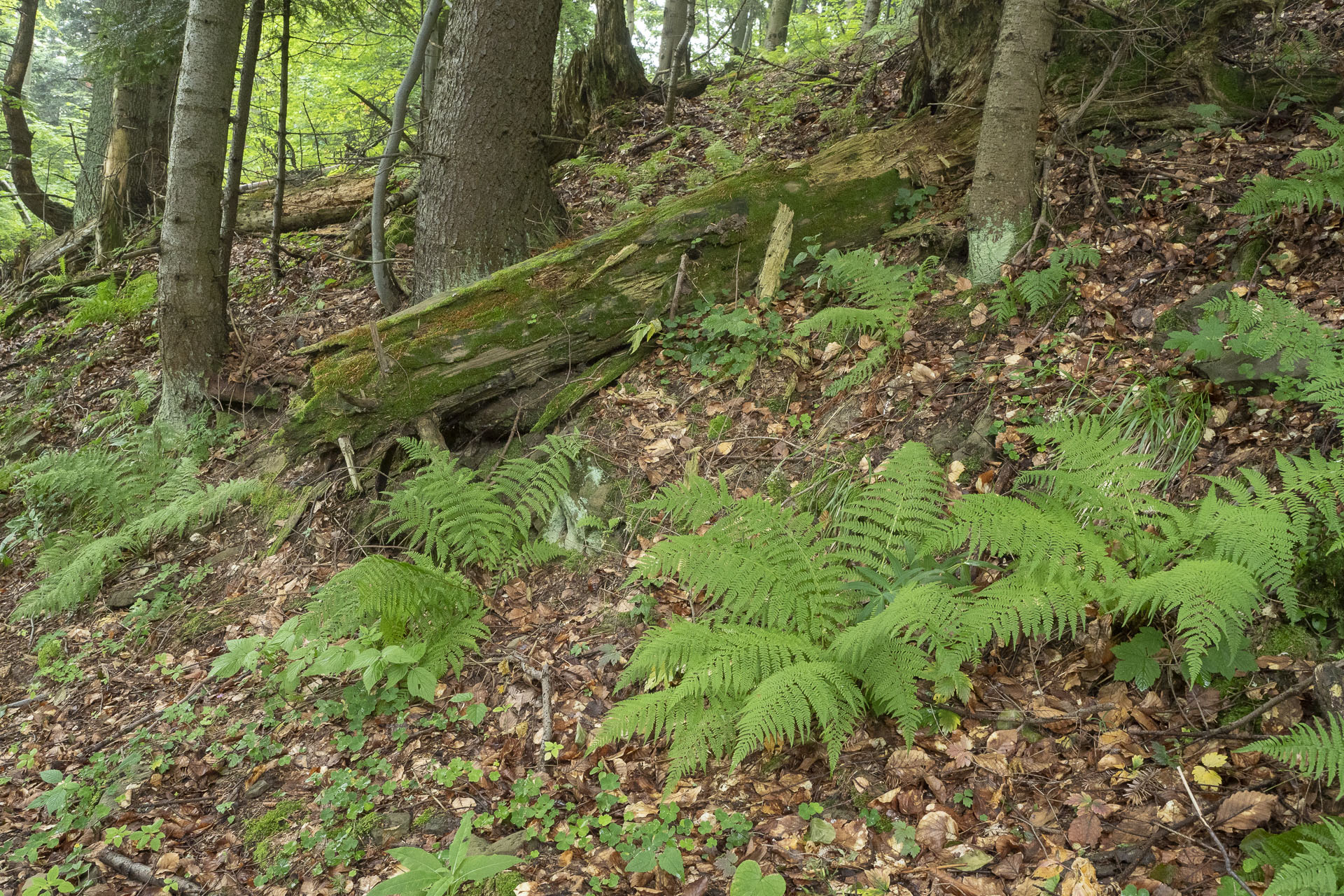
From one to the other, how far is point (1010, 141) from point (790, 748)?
154 inches

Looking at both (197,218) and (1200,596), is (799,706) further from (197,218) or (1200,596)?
(197,218)

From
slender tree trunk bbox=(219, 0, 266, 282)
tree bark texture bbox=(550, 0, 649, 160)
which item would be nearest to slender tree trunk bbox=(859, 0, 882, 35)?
tree bark texture bbox=(550, 0, 649, 160)

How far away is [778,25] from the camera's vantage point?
13.3 metres

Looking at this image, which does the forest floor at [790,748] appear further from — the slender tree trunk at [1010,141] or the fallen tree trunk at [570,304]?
the fallen tree trunk at [570,304]

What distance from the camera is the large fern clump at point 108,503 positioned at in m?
5.50

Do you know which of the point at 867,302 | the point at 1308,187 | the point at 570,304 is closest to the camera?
the point at 1308,187

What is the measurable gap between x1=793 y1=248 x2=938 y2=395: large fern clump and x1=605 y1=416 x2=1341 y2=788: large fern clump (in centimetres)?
123

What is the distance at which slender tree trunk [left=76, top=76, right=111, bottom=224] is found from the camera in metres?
9.95

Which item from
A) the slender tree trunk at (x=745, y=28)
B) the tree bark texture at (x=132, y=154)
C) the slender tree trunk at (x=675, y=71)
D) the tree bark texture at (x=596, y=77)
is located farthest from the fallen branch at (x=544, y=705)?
the slender tree trunk at (x=745, y=28)

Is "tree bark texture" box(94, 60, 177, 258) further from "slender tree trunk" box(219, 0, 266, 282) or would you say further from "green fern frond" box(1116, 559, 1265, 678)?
"green fern frond" box(1116, 559, 1265, 678)

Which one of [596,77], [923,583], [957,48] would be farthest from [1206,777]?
[596,77]

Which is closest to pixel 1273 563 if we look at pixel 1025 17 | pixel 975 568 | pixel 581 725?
pixel 975 568

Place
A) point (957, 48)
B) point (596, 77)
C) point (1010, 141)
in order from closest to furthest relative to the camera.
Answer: point (1010, 141)
point (957, 48)
point (596, 77)

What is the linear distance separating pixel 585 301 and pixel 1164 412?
11.9 feet
